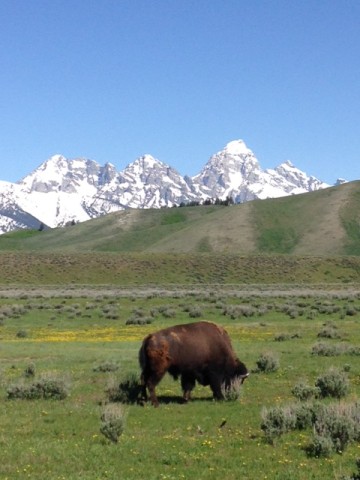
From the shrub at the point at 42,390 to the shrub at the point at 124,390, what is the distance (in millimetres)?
1325

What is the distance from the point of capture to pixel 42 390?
58.6ft

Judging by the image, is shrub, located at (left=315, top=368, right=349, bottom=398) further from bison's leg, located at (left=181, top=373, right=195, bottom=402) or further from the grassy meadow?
bison's leg, located at (left=181, top=373, right=195, bottom=402)

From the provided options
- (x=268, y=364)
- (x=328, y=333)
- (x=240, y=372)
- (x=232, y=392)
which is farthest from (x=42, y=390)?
(x=328, y=333)

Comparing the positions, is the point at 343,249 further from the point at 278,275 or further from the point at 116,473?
the point at 116,473

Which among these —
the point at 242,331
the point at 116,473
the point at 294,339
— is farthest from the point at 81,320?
the point at 116,473

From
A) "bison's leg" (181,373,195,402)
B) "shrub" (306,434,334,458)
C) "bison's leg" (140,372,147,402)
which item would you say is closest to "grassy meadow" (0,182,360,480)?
"shrub" (306,434,334,458)

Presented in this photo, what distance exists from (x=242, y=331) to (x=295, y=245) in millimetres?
130162

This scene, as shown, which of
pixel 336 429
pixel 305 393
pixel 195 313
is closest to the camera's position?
pixel 336 429

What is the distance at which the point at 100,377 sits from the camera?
68.3 ft

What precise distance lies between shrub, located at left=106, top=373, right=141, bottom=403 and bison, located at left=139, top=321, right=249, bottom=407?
44cm

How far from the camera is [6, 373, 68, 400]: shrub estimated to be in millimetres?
17812

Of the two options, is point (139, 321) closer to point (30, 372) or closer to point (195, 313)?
point (195, 313)

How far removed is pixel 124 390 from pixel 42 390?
7.55 feet

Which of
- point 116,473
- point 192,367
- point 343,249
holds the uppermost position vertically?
point 343,249
